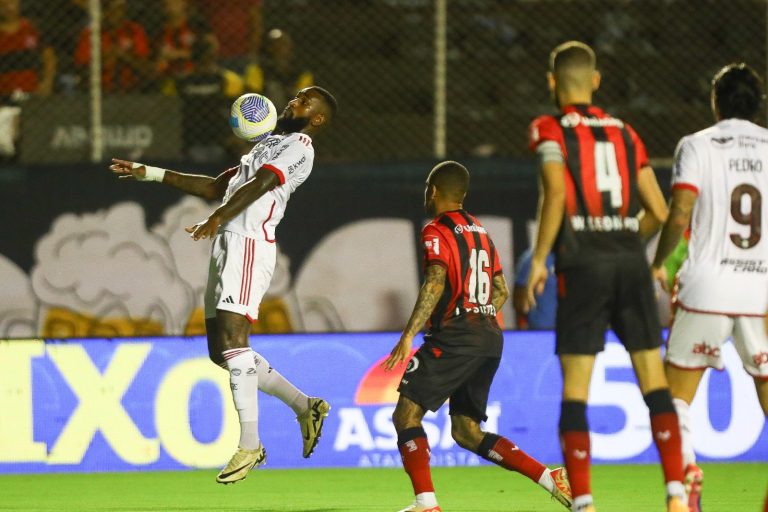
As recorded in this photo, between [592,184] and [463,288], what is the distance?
3.99 ft

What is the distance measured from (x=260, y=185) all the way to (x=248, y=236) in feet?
1.40

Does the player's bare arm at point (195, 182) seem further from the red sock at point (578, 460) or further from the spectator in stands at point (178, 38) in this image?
the spectator in stands at point (178, 38)

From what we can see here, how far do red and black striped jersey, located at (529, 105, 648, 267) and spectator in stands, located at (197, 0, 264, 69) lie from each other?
595 centimetres

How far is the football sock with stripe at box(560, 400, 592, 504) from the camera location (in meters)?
5.73

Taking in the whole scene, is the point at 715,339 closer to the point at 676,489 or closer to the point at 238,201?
the point at 676,489

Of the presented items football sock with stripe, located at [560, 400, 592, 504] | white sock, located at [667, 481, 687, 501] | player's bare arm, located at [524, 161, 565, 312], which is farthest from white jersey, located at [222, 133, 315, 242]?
white sock, located at [667, 481, 687, 501]

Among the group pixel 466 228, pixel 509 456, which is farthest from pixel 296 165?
pixel 509 456

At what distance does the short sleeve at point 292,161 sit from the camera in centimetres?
737

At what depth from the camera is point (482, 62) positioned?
1128 centimetres

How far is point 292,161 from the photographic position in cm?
746

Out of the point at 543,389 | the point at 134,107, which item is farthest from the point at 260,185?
the point at 134,107

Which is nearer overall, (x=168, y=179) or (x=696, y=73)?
(x=168, y=179)

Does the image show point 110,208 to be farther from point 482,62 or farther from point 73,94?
point 482,62

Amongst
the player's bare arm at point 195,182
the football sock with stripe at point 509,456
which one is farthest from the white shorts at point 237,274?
the football sock with stripe at point 509,456
